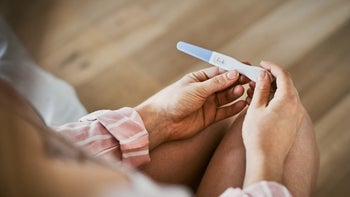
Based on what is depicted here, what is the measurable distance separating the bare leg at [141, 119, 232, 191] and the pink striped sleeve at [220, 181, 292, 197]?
188 millimetres

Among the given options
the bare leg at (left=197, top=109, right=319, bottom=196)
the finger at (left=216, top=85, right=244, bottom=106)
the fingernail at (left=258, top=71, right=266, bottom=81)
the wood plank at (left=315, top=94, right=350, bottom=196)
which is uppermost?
the fingernail at (left=258, top=71, right=266, bottom=81)

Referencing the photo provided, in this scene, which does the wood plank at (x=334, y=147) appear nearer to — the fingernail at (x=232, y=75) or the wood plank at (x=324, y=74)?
the wood plank at (x=324, y=74)

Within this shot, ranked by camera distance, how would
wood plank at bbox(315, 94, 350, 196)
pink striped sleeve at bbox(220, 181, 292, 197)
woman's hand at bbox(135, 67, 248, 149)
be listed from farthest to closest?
wood plank at bbox(315, 94, 350, 196) < woman's hand at bbox(135, 67, 248, 149) < pink striped sleeve at bbox(220, 181, 292, 197)

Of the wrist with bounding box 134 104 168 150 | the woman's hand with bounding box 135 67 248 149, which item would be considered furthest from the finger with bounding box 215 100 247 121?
the wrist with bounding box 134 104 168 150

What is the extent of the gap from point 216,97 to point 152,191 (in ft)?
1.45

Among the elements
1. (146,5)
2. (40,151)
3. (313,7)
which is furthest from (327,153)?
(40,151)

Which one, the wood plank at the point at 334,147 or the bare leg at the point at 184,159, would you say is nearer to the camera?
the bare leg at the point at 184,159

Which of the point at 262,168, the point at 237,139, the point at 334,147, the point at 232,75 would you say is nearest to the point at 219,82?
the point at 232,75

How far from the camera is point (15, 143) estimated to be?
1.21 feet

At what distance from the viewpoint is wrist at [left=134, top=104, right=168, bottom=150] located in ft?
2.48

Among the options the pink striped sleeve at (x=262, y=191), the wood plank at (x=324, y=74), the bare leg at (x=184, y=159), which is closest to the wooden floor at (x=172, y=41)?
the wood plank at (x=324, y=74)

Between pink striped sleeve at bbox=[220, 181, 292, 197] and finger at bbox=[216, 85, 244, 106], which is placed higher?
finger at bbox=[216, 85, 244, 106]

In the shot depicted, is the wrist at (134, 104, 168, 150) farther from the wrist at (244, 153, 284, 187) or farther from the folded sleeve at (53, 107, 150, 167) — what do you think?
the wrist at (244, 153, 284, 187)

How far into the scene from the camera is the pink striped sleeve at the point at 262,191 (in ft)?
1.83
